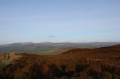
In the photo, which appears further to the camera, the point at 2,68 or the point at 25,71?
the point at 2,68

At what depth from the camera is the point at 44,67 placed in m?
11.0

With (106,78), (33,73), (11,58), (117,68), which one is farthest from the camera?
(11,58)

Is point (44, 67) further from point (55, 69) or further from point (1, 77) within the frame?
point (1, 77)

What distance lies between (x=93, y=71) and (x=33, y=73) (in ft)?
14.2

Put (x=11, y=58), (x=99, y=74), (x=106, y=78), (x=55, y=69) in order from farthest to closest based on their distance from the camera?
(x=11, y=58) → (x=55, y=69) → (x=99, y=74) → (x=106, y=78)

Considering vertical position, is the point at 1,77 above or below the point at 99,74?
below

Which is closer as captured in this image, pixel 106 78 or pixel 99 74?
pixel 106 78

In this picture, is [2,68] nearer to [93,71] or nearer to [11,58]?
[11,58]

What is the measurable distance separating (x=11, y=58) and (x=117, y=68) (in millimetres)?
11803

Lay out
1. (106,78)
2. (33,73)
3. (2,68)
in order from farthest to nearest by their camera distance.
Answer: (2,68) → (33,73) → (106,78)

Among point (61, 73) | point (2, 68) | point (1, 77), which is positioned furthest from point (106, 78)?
point (2, 68)

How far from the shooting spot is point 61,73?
1093 centimetres

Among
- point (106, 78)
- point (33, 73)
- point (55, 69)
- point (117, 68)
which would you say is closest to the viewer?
point (106, 78)

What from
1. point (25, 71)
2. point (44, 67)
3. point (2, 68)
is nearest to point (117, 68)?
point (44, 67)
